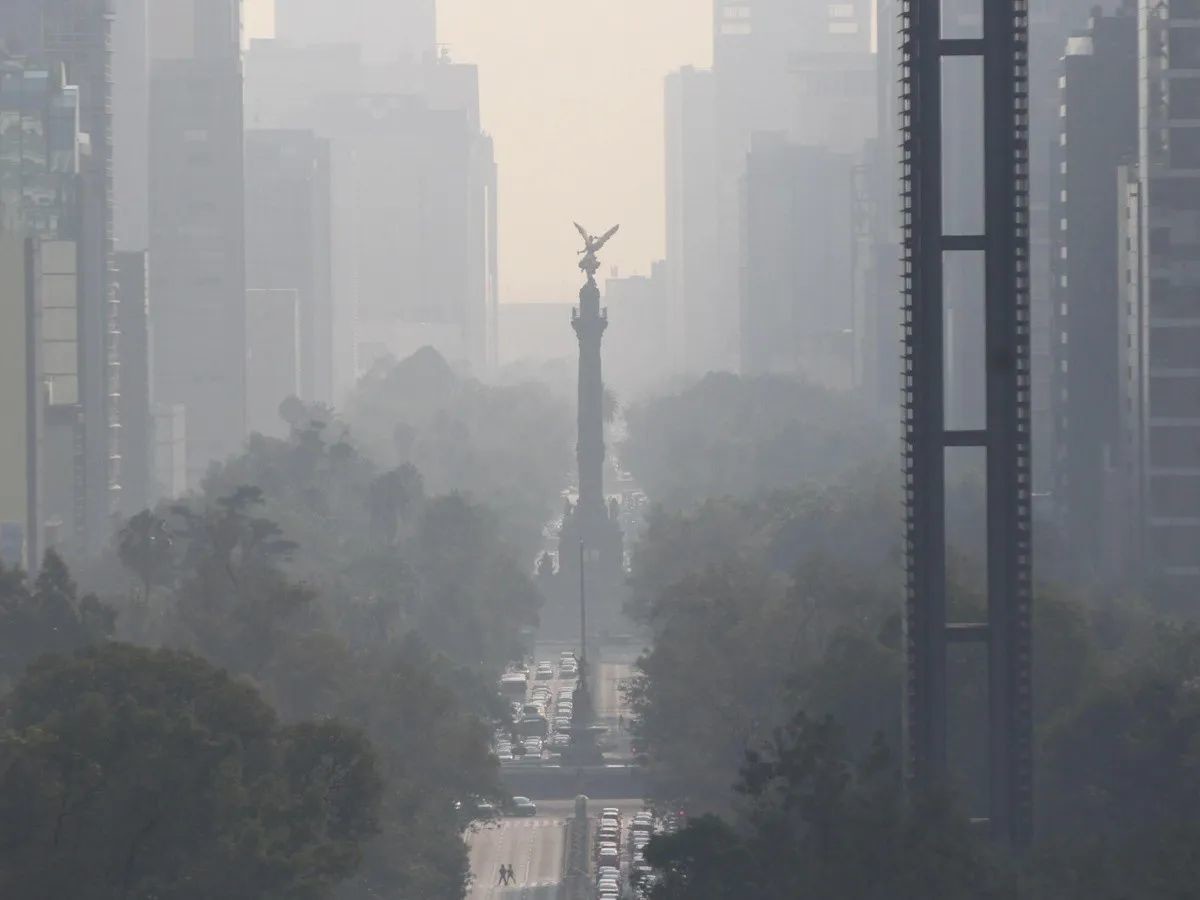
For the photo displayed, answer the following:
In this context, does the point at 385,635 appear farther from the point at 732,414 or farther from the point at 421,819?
the point at 732,414

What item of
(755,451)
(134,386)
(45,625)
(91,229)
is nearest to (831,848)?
(45,625)

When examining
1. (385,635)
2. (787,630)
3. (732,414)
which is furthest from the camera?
(732,414)

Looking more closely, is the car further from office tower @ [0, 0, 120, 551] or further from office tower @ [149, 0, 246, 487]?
office tower @ [149, 0, 246, 487]

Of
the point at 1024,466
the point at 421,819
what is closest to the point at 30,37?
the point at 421,819

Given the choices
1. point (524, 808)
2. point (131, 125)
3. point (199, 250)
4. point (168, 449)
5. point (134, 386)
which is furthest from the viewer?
point (199, 250)

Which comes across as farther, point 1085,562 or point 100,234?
point 100,234

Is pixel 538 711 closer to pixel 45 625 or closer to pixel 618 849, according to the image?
pixel 618 849

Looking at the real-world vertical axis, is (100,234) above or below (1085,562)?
above

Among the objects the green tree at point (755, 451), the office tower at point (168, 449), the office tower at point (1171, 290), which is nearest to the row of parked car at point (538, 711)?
the office tower at point (1171, 290)
